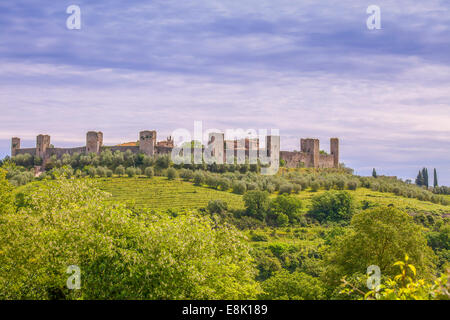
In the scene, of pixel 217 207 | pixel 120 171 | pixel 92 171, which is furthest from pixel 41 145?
pixel 217 207

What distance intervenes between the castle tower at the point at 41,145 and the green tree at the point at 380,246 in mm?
88548

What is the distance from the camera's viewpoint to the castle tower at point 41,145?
10146cm

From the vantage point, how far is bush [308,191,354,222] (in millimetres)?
80875

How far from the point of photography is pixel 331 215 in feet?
264

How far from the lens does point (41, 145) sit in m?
102

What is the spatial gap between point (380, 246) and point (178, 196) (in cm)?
5761

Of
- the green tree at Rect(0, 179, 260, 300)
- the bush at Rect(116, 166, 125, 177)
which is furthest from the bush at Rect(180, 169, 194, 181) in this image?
the green tree at Rect(0, 179, 260, 300)

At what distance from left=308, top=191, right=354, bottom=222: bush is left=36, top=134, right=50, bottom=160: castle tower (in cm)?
6187

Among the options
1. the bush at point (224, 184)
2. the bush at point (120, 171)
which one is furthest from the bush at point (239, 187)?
the bush at point (120, 171)

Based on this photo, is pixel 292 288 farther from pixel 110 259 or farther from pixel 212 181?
pixel 212 181

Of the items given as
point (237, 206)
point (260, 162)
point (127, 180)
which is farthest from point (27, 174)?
point (260, 162)

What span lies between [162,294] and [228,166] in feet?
281

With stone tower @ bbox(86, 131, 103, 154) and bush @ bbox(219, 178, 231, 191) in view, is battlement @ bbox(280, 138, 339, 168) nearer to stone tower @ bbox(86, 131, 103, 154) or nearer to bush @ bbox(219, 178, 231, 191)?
bush @ bbox(219, 178, 231, 191)
